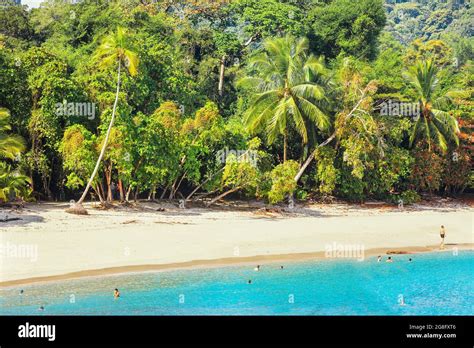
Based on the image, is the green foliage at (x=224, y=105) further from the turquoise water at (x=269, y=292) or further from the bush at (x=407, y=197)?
the turquoise water at (x=269, y=292)

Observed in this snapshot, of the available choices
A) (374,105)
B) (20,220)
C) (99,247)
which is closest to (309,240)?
(99,247)

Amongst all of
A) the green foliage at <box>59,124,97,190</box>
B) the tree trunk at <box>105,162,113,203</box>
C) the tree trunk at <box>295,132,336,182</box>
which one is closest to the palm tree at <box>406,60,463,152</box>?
the tree trunk at <box>295,132,336,182</box>

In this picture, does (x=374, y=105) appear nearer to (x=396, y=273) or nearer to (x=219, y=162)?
(x=219, y=162)

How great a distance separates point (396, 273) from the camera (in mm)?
28891

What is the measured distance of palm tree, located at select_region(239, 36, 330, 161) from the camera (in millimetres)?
41719

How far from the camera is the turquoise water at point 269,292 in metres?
22.5

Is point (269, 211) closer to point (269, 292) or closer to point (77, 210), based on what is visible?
point (77, 210)

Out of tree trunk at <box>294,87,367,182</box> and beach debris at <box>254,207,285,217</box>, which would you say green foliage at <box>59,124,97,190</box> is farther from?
tree trunk at <box>294,87,367,182</box>

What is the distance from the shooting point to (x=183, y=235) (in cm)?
3256

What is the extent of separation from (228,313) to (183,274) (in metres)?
5.07

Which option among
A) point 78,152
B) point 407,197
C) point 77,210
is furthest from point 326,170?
point 77,210

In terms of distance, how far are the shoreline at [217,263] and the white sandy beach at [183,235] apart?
0.55 feet

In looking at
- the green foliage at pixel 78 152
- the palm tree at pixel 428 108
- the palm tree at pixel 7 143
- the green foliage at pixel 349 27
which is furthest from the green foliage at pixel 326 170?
the palm tree at pixel 7 143

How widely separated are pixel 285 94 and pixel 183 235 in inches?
527
